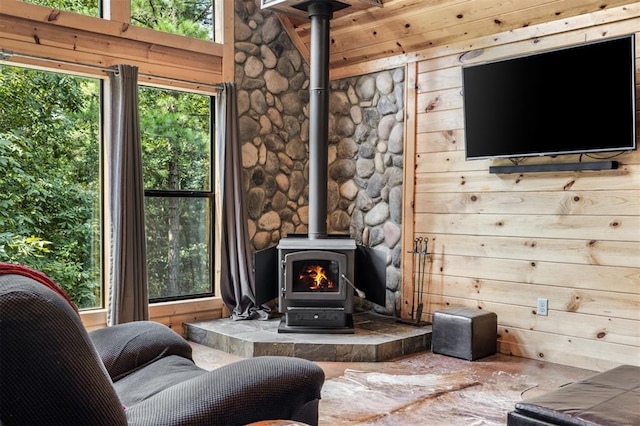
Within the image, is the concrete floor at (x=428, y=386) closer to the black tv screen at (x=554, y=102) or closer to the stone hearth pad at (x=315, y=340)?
the stone hearth pad at (x=315, y=340)

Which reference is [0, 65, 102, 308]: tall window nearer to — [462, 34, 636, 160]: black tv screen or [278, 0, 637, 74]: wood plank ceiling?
[278, 0, 637, 74]: wood plank ceiling

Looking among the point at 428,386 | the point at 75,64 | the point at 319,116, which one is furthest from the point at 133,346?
the point at 319,116

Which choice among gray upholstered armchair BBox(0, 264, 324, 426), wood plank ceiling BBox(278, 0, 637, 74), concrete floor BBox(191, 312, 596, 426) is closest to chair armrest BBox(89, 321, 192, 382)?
gray upholstered armchair BBox(0, 264, 324, 426)

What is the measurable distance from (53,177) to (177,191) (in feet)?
3.21

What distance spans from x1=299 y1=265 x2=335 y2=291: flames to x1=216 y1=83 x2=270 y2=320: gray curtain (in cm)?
60

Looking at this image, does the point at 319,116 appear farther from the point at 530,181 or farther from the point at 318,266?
the point at 530,181

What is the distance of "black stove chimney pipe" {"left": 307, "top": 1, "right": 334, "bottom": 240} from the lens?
477cm

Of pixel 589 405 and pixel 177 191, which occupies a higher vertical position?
pixel 177 191

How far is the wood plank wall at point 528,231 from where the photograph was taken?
388cm

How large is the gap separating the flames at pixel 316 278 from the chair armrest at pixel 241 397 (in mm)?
2670

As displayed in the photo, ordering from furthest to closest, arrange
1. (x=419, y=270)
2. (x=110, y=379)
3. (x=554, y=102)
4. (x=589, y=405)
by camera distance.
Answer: (x=419, y=270), (x=554, y=102), (x=589, y=405), (x=110, y=379)

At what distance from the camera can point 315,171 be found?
484 centimetres

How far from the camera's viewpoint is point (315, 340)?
430 centimetres

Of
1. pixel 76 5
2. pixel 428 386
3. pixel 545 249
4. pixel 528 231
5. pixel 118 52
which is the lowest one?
pixel 428 386
